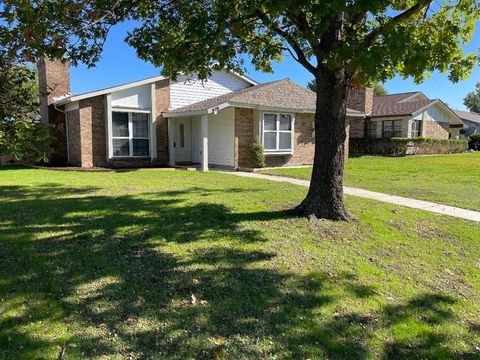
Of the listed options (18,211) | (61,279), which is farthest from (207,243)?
(18,211)

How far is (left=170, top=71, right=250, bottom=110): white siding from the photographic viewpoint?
62.5 feet

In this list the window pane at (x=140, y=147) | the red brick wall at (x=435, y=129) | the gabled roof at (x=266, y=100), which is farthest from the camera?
the red brick wall at (x=435, y=129)

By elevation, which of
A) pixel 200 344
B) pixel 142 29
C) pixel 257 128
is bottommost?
pixel 200 344

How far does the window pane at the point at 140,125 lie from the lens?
1780 centimetres

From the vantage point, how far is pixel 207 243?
582cm

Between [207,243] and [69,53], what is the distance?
4380 mm

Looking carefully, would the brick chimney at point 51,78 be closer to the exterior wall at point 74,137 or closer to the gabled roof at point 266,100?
the exterior wall at point 74,137

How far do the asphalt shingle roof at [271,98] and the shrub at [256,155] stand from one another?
70.9 inches

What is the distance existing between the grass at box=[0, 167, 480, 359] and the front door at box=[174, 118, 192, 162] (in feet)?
39.1

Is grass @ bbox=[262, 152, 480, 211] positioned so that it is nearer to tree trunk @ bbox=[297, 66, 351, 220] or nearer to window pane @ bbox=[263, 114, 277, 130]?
window pane @ bbox=[263, 114, 277, 130]

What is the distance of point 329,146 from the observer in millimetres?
7203

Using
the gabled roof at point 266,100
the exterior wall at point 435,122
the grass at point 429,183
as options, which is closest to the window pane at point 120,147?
the gabled roof at point 266,100

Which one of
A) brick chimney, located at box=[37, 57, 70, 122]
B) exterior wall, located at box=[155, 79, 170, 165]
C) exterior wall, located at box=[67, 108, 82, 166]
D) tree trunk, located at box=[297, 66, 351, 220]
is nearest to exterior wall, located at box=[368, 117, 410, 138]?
exterior wall, located at box=[155, 79, 170, 165]

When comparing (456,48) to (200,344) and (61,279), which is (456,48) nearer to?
(200,344)
